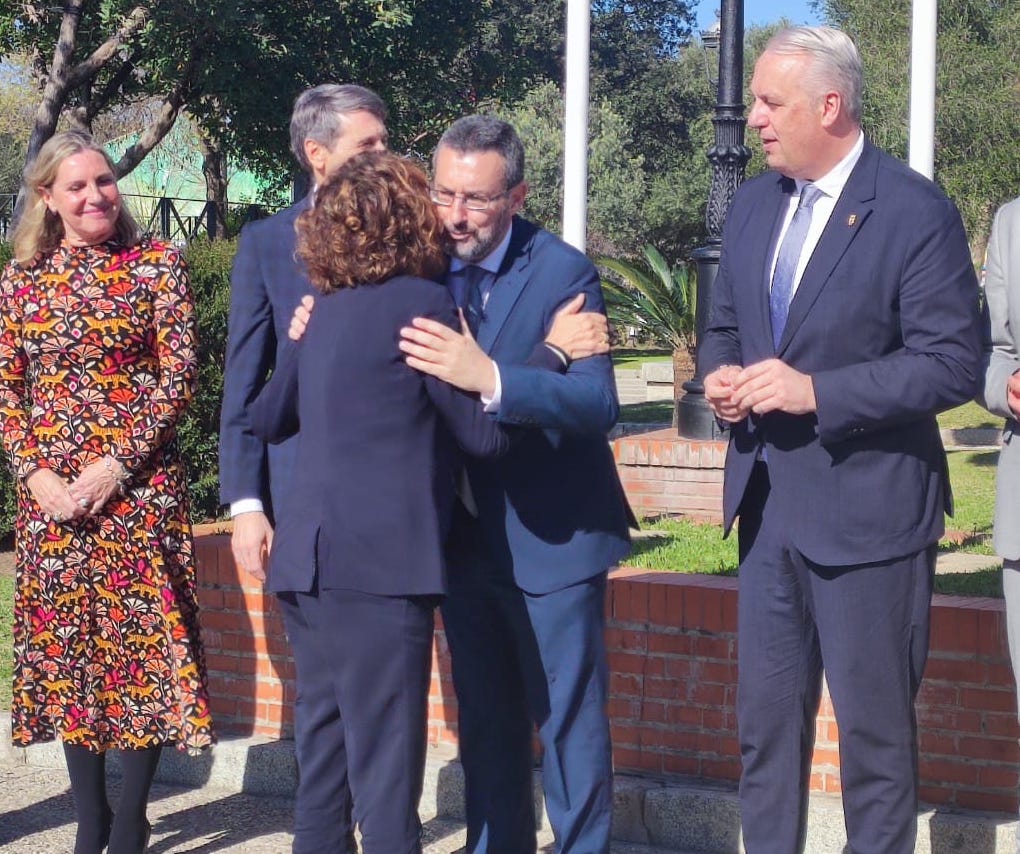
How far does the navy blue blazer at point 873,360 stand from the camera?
3.40 m

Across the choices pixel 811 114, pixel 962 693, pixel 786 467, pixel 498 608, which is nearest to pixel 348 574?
pixel 498 608

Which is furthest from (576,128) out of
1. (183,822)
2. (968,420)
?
(968,420)

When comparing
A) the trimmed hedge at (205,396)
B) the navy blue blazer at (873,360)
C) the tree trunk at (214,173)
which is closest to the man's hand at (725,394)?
the navy blue blazer at (873,360)

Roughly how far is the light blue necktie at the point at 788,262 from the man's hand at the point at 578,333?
17.0 inches

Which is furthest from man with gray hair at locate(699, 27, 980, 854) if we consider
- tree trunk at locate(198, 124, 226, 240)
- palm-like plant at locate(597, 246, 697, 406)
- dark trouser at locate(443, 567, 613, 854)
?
tree trunk at locate(198, 124, 226, 240)

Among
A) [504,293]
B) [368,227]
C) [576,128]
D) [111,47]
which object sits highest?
[111,47]

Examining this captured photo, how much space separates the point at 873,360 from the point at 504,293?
90cm

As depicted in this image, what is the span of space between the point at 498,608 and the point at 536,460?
414 mm

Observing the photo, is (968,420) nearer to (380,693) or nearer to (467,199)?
(467,199)

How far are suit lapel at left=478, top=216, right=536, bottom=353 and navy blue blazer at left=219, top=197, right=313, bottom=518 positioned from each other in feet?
1.76

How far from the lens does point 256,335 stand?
3957 mm

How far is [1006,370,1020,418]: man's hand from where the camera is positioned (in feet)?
11.1

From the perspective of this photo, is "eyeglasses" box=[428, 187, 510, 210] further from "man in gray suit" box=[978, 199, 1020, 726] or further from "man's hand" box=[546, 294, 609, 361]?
"man in gray suit" box=[978, 199, 1020, 726]

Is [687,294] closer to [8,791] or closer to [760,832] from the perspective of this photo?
[8,791]
